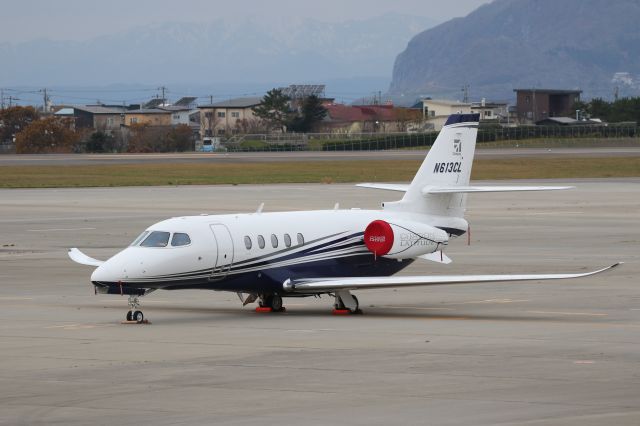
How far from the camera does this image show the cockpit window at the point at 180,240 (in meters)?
27.9

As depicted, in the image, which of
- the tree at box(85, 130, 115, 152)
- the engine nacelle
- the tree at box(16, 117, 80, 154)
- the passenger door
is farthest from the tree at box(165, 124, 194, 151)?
the passenger door

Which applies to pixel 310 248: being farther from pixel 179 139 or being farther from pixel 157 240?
pixel 179 139

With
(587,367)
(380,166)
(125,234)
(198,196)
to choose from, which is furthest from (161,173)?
(587,367)

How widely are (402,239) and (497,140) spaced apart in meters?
139

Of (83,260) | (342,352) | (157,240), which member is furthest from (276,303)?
(342,352)

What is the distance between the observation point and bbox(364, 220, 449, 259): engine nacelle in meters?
30.5

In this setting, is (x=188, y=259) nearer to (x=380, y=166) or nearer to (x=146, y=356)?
(x=146, y=356)

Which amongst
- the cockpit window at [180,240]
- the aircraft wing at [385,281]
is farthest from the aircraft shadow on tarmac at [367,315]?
the cockpit window at [180,240]

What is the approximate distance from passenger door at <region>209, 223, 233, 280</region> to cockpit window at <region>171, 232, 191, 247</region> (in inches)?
26.3

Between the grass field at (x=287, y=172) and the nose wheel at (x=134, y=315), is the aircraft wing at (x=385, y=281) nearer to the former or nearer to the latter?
the nose wheel at (x=134, y=315)

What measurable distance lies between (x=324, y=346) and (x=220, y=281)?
16.9 feet

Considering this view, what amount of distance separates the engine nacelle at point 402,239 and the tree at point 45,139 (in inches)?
5952

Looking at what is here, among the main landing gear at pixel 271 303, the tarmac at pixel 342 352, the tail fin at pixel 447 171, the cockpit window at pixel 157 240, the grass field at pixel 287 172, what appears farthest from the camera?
the grass field at pixel 287 172

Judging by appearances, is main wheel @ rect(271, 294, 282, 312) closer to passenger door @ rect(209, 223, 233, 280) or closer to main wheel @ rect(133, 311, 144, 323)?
passenger door @ rect(209, 223, 233, 280)
